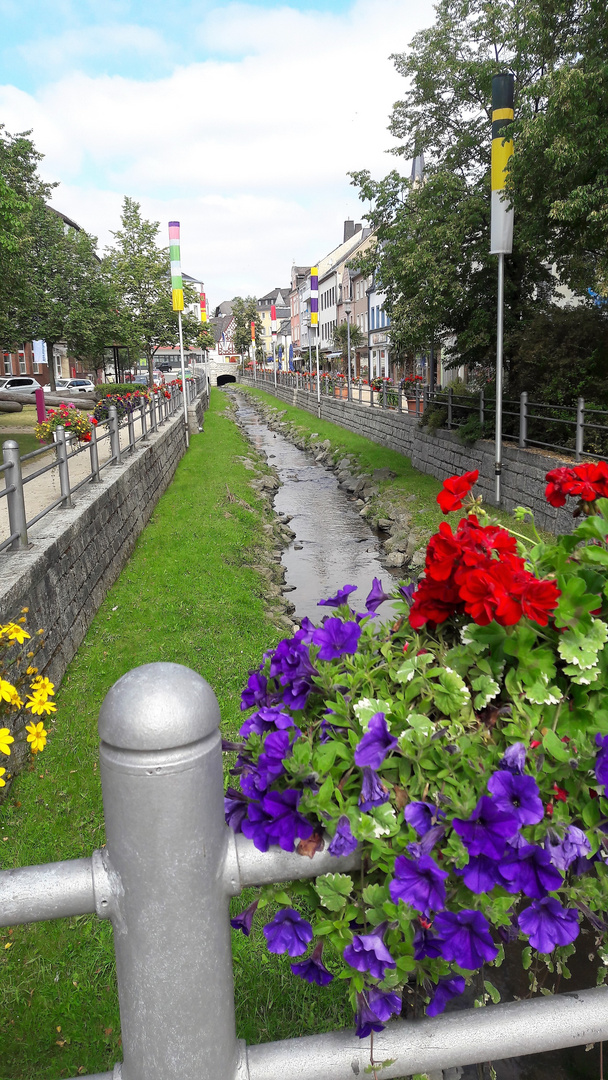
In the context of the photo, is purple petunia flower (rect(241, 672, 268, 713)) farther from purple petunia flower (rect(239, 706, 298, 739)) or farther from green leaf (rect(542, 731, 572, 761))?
green leaf (rect(542, 731, 572, 761))

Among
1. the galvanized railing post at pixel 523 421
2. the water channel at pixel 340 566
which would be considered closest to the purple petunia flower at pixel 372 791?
the water channel at pixel 340 566

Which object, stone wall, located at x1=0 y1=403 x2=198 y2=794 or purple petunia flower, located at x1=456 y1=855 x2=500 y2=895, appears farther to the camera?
stone wall, located at x1=0 y1=403 x2=198 y2=794

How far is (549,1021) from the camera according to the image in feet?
4.30

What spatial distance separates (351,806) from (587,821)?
0.38 metres

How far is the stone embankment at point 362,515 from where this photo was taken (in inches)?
452

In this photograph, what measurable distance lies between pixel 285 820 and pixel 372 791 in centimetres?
14

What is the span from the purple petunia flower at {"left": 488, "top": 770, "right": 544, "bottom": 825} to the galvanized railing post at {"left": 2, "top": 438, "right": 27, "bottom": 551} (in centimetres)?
521

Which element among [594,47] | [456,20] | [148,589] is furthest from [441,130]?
[148,589]

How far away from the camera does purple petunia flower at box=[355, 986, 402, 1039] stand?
1.22 m

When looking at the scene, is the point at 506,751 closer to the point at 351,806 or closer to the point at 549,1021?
the point at 351,806

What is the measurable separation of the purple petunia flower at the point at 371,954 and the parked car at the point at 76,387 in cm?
4021

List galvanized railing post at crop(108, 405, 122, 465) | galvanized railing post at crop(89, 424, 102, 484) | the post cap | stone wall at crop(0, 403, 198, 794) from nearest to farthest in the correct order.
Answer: the post cap, stone wall at crop(0, 403, 198, 794), galvanized railing post at crop(89, 424, 102, 484), galvanized railing post at crop(108, 405, 122, 465)

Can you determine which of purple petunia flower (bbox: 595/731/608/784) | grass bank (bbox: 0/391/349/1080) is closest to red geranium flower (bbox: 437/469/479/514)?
purple petunia flower (bbox: 595/731/608/784)

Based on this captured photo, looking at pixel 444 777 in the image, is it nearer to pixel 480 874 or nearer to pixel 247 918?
pixel 480 874
